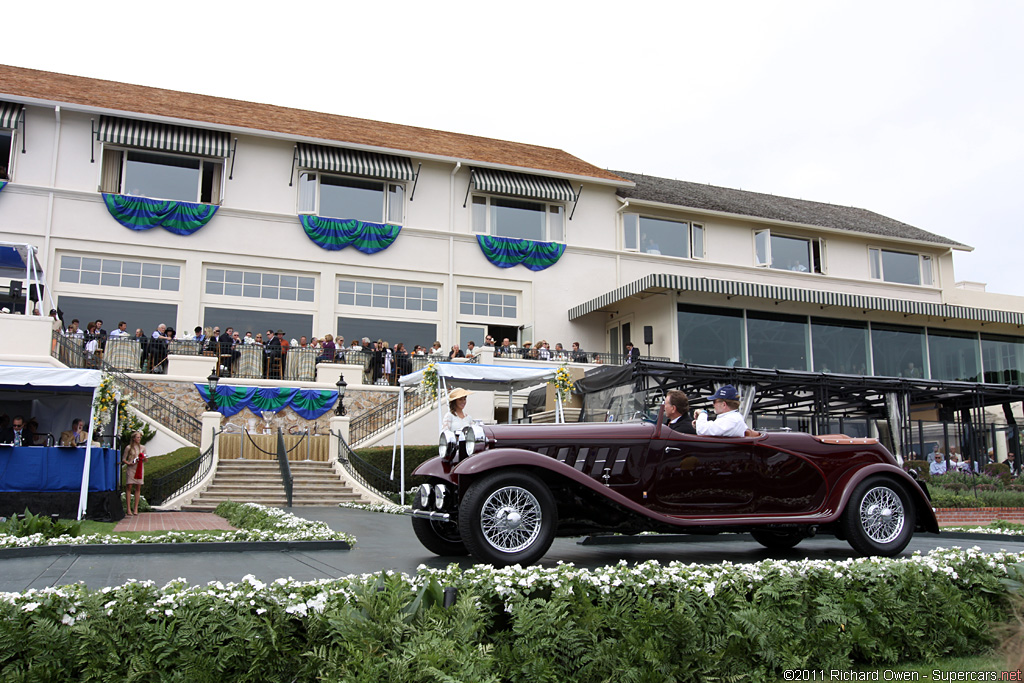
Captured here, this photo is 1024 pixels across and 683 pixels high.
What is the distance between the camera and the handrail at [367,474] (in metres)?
18.7

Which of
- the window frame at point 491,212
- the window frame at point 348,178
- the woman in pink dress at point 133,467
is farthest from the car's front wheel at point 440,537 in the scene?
the window frame at point 491,212

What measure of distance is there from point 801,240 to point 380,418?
20266 mm

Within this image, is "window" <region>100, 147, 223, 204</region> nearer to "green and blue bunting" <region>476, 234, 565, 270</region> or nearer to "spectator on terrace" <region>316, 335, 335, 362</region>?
"spectator on terrace" <region>316, 335, 335, 362</region>

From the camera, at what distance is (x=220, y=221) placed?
25.3 metres

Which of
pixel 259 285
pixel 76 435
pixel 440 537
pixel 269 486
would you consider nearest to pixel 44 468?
pixel 76 435

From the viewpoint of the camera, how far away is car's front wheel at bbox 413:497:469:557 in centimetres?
671

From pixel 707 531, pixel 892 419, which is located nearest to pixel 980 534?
pixel 707 531

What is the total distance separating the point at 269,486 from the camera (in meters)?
17.6

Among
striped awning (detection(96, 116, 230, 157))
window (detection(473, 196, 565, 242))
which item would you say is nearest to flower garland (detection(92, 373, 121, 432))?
striped awning (detection(96, 116, 230, 157))

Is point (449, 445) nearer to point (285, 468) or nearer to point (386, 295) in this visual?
point (285, 468)

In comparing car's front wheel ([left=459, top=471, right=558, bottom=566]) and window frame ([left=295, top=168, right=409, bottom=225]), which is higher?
window frame ([left=295, top=168, right=409, bottom=225])

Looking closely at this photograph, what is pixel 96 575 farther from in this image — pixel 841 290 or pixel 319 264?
pixel 841 290

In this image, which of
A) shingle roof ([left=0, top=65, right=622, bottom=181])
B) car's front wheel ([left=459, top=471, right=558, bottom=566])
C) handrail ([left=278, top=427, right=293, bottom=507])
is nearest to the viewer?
car's front wheel ([left=459, top=471, right=558, bottom=566])

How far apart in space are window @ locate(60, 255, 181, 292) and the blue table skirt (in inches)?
516
